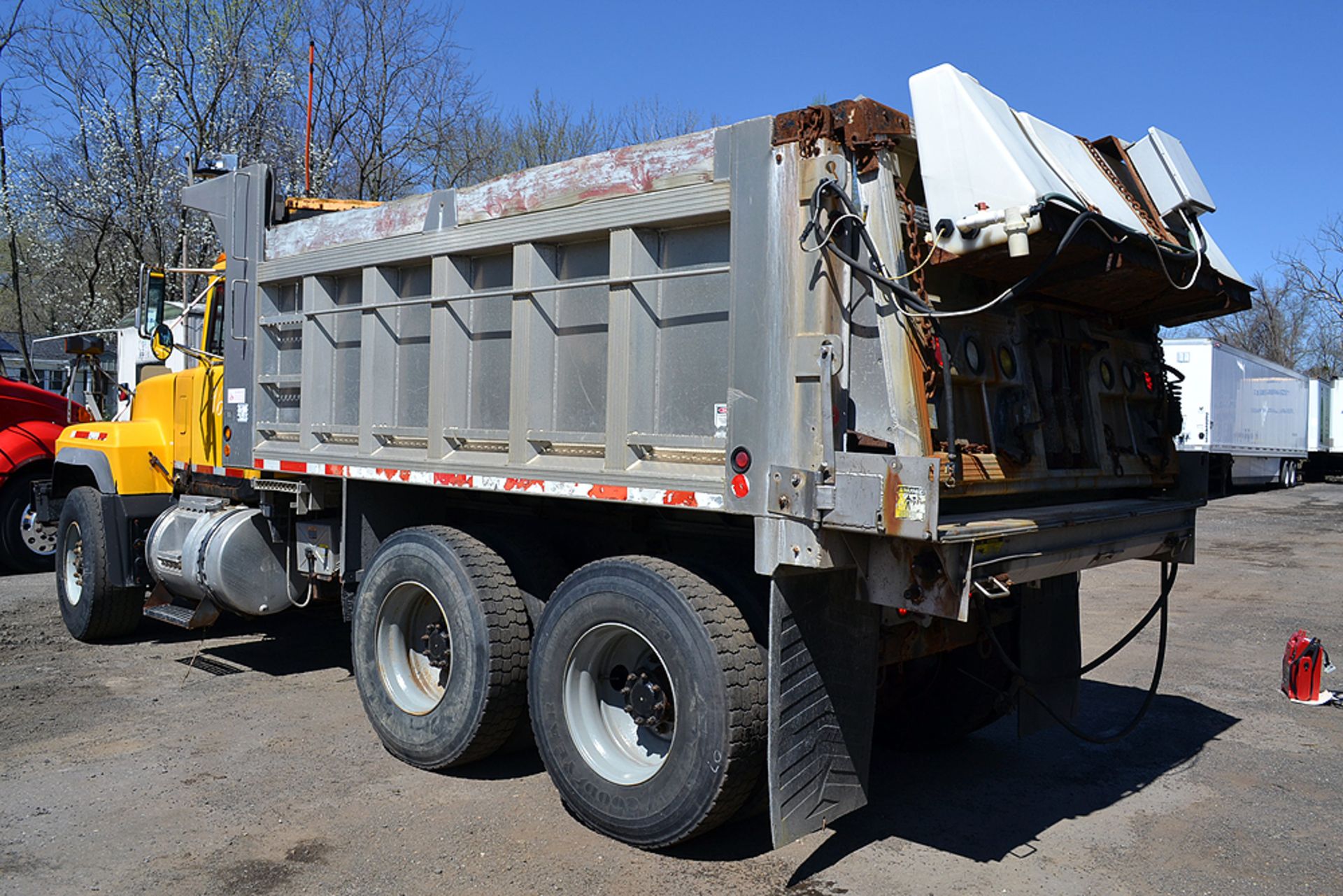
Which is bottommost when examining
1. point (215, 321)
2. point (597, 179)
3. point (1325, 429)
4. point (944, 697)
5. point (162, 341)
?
point (944, 697)

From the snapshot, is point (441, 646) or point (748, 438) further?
point (441, 646)

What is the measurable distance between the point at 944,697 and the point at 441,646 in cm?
261

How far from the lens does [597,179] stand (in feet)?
15.2

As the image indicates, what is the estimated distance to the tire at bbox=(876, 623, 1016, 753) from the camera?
218 inches

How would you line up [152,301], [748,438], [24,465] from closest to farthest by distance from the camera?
[748,438] → [152,301] → [24,465]

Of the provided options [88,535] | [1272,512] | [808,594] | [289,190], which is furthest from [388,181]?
[808,594]

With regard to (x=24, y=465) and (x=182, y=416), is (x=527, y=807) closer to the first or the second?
(x=182, y=416)

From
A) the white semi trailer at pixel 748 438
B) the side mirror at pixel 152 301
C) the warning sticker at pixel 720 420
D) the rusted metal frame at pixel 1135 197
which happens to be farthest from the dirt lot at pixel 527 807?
the rusted metal frame at pixel 1135 197

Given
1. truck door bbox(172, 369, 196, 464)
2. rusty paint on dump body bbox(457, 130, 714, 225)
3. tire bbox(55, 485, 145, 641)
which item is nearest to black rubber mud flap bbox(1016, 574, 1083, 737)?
rusty paint on dump body bbox(457, 130, 714, 225)

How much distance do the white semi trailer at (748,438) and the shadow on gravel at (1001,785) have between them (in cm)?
28

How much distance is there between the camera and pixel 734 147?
13.5 ft

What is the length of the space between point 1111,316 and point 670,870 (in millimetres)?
3276

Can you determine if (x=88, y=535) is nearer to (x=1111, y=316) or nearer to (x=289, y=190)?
(x=1111, y=316)

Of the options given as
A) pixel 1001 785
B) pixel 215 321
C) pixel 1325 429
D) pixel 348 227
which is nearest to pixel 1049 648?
pixel 1001 785
